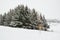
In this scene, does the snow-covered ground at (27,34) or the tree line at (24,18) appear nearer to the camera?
the snow-covered ground at (27,34)

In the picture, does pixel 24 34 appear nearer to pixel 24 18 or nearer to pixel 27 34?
pixel 27 34

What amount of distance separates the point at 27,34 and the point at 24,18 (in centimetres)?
33

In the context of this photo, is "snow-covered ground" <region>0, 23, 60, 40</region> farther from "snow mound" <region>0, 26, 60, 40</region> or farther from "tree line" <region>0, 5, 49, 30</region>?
"tree line" <region>0, 5, 49, 30</region>

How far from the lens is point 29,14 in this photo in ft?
9.33

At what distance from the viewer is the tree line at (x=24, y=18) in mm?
2807

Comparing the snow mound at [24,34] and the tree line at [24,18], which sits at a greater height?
the tree line at [24,18]

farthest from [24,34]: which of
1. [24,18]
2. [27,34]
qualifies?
[24,18]

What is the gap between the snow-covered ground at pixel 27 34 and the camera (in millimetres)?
2682

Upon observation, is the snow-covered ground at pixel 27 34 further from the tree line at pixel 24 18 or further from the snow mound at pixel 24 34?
the tree line at pixel 24 18

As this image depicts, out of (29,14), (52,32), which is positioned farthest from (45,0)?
(52,32)

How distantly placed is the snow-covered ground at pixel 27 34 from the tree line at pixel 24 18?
10 centimetres

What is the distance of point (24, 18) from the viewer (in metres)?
2.84

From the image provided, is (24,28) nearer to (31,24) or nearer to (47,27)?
(31,24)

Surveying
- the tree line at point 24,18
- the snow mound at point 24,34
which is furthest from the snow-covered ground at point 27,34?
the tree line at point 24,18
